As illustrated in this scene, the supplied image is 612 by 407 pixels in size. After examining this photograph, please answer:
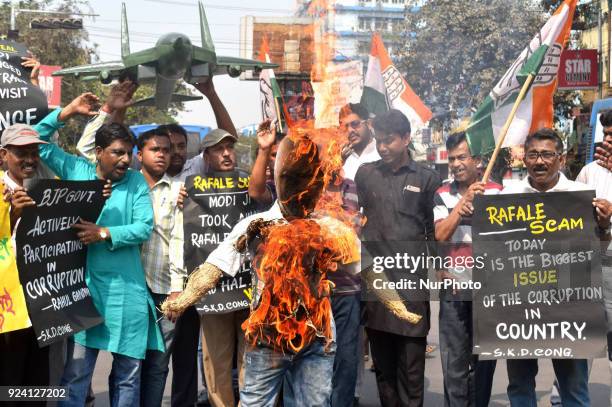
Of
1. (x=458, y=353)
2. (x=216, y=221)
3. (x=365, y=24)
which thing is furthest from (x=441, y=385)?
(x=365, y=24)

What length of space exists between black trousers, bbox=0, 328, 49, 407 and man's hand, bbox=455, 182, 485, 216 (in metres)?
2.84

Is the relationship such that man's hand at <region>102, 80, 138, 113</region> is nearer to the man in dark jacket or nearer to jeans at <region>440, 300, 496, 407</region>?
the man in dark jacket

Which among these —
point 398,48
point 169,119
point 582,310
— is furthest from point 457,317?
point 169,119

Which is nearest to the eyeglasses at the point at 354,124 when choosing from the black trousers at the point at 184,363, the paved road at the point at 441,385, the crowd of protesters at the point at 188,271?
the crowd of protesters at the point at 188,271

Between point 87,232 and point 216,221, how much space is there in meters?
1.11

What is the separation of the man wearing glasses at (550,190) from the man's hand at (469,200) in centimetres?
20

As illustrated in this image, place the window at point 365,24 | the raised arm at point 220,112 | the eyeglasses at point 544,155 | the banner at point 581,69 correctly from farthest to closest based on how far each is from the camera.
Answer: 1. the banner at point 581,69
2. the window at point 365,24
3. the raised arm at point 220,112
4. the eyeglasses at point 544,155

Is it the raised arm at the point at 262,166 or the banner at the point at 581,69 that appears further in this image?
the banner at the point at 581,69

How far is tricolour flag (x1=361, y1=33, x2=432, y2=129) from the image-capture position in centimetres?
751

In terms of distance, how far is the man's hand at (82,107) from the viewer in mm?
6117

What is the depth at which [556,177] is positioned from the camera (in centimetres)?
588

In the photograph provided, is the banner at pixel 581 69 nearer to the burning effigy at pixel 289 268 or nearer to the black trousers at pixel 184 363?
the black trousers at pixel 184 363

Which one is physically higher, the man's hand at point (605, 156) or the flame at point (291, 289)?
the man's hand at point (605, 156)

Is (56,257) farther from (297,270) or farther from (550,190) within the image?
(550,190)
